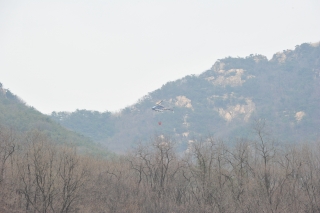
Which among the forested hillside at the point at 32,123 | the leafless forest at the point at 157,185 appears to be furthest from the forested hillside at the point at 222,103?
the leafless forest at the point at 157,185

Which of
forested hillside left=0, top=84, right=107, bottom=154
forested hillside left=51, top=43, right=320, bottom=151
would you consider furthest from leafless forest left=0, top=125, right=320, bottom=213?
forested hillside left=51, top=43, right=320, bottom=151

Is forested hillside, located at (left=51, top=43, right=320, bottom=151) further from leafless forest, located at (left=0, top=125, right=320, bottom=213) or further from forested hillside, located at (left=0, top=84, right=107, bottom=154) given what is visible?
leafless forest, located at (left=0, top=125, right=320, bottom=213)

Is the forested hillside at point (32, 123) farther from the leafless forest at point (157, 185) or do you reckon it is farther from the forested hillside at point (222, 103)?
the forested hillside at point (222, 103)

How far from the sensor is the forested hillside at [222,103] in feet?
371

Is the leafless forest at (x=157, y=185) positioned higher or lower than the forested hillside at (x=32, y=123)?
lower

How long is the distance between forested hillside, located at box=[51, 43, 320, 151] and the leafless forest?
64.0 metres

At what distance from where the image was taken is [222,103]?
435ft

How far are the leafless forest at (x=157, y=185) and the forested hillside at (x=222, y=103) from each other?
210ft

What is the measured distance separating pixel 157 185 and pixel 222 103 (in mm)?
95382

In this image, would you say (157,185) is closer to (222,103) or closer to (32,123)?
(32,123)

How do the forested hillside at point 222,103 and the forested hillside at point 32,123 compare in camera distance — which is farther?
the forested hillside at point 222,103

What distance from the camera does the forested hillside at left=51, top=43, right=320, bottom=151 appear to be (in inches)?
4454

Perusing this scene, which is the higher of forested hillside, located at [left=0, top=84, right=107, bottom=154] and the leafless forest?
forested hillside, located at [left=0, top=84, right=107, bottom=154]

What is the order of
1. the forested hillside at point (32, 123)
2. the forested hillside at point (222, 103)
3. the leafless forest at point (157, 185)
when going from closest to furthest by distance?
the leafless forest at point (157, 185) < the forested hillside at point (32, 123) < the forested hillside at point (222, 103)
